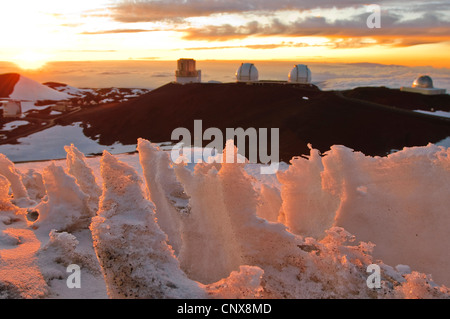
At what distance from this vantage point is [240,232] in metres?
4.56

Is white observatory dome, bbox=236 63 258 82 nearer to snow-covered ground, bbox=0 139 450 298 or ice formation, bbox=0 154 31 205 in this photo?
ice formation, bbox=0 154 31 205

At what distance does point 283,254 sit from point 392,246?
2215 mm

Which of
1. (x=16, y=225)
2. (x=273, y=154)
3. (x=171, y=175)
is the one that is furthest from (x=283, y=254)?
(x=273, y=154)

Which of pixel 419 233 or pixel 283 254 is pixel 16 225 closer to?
pixel 283 254

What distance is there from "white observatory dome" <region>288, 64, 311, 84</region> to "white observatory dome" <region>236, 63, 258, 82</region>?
5.67 metres

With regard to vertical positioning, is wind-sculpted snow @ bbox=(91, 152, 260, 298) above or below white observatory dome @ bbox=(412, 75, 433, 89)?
below

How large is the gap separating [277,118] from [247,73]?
1734 centimetres

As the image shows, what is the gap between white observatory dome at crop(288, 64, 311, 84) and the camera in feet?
171

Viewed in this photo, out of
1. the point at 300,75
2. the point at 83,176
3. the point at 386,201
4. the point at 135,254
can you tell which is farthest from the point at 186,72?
the point at 135,254

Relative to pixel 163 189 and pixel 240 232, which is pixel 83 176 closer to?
pixel 163 189

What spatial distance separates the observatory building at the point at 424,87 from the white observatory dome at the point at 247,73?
860 inches

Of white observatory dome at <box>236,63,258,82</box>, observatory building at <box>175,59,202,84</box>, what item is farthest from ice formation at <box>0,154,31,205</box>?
observatory building at <box>175,59,202,84</box>

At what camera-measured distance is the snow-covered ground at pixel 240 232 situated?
12.3 feet

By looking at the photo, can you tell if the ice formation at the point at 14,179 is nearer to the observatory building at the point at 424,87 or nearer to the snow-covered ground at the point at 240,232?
the snow-covered ground at the point at 240,232
